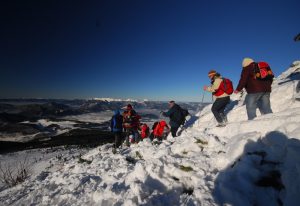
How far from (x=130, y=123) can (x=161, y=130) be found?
1969 millimetres

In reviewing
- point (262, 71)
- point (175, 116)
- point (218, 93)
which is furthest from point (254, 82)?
point (175, 116)

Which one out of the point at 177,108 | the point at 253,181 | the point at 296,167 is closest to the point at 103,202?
the point at 253,181

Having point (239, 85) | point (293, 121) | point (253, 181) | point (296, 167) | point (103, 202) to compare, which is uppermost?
point (239, 85)

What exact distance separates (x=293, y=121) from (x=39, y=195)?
7703 millimetres

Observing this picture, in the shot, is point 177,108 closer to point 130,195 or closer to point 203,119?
point 203,119

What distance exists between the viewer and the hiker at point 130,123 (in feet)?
39.5

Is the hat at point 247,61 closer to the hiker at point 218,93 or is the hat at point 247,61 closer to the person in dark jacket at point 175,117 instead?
the hiker at point 218,93

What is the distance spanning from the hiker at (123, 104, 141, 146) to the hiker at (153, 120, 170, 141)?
1161mm

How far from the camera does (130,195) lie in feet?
15.1

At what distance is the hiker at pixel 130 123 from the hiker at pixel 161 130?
1.16 meters

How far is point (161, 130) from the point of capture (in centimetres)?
1270

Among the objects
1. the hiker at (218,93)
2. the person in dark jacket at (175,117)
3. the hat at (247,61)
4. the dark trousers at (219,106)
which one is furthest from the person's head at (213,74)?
the person in dark jacket at (175,117)

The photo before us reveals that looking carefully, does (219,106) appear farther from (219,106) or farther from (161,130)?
(161,130)

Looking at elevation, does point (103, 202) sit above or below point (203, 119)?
below
